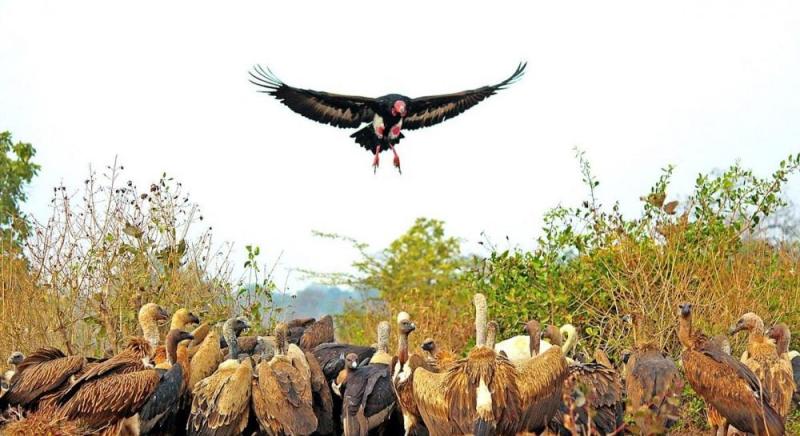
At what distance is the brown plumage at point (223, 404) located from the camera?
9352 millimetres

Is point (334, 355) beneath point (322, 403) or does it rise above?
above

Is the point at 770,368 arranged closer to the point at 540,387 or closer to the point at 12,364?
the point at 540,387

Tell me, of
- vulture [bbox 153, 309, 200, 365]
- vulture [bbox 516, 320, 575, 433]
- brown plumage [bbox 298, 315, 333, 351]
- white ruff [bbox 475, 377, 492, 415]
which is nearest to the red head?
brown plumage [bbox 298, 315, 333, 351]

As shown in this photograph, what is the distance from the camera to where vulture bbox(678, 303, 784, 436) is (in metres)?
8.88

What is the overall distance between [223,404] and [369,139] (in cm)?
481

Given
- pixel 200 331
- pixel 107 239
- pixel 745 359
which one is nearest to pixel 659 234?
pixel 745 359

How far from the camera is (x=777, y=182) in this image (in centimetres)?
1273

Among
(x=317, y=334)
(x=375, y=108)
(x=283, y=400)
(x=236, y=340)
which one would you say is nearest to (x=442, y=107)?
(x=375, y=108)

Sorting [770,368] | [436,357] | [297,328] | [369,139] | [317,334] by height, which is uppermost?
[369,139]

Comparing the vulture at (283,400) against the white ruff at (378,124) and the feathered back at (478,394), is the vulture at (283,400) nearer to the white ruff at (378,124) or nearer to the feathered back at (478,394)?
the feathered back at (478,394)

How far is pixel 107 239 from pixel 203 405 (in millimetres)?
3092

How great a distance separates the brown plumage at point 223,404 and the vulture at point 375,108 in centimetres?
396

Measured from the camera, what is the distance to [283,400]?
367 inches

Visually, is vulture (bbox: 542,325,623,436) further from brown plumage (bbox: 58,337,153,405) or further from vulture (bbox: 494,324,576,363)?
brown plumage (bbox: 58,337,153,405)
